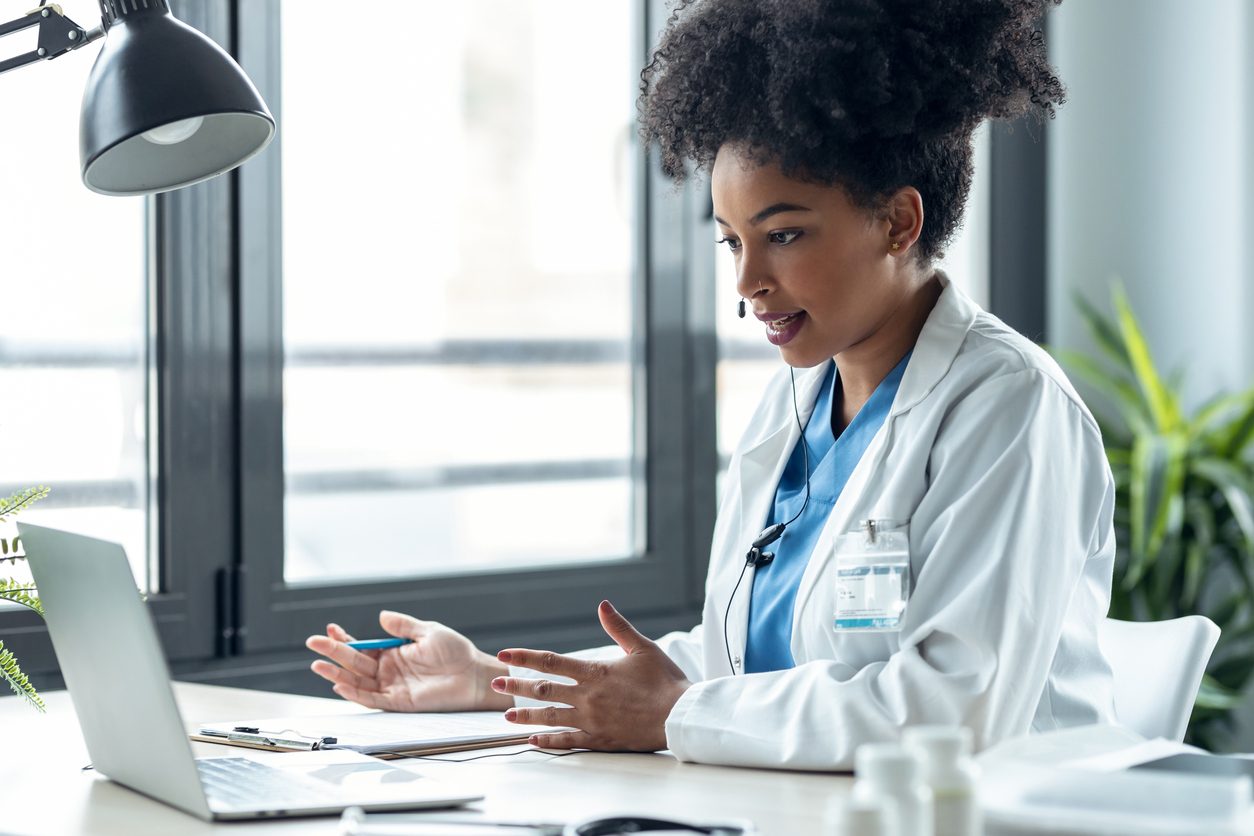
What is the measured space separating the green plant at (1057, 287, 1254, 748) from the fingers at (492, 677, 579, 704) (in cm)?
217

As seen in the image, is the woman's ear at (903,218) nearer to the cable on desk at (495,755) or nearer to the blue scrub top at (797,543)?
the blue scrub top at (797,543)

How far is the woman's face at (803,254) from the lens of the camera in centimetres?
166

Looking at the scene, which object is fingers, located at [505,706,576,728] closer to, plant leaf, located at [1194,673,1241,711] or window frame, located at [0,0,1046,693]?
window frame, located at [0,0,1046,693]

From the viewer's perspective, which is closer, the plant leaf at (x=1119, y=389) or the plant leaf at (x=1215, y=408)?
the plant leaf at (x=1215, y=408)

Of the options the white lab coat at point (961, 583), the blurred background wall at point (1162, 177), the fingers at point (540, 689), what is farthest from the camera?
the blurred background wall at point (1162, 177)

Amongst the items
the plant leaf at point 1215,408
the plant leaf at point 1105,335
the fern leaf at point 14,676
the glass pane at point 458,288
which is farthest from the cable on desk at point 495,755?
the plant leaf at point 1105,335

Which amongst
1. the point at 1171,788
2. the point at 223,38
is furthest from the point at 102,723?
the point at 223,38

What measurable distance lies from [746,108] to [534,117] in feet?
4.46

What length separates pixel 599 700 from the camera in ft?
4.98

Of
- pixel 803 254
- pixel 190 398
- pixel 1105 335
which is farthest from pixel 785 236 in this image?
pixel 1105 335

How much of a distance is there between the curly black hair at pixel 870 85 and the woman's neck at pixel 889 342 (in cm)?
5

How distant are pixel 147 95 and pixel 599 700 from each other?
0.76 metres

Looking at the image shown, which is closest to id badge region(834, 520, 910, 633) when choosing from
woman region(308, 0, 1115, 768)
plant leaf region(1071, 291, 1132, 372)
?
woman region(308, 0, 1115, 768)

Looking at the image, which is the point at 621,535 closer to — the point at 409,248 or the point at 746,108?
the point at 409,248
